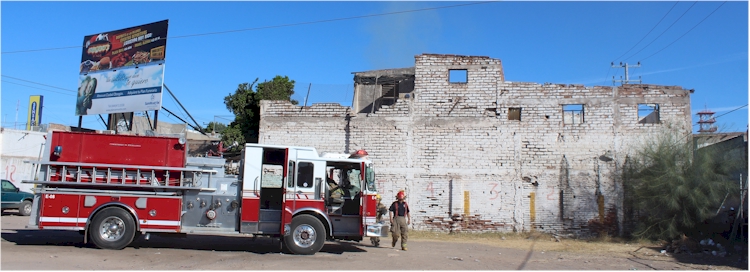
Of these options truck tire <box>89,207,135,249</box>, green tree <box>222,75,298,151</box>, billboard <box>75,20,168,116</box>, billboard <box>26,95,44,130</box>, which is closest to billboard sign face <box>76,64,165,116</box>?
billboard <box>75,20,168,116</box>

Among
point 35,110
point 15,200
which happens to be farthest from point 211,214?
point 35,110

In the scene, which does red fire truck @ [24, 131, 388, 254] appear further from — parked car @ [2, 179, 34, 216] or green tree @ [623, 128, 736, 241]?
parked car @ [2, 179, 34, 216]

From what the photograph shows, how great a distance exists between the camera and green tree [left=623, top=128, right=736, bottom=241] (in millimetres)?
14633

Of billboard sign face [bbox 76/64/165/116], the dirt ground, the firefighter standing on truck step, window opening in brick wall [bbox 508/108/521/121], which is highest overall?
billboard sign face [bbox 76/64/165/116]

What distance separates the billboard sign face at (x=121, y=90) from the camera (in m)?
20.8

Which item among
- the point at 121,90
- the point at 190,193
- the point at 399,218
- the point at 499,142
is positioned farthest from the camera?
the point at 121,90

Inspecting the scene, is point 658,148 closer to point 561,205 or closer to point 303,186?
point 561,205

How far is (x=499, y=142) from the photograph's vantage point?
17.7 m

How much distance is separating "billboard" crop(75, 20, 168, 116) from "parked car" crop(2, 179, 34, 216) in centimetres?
377

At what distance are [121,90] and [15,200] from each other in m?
5.61

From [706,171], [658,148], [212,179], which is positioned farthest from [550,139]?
[212,179]

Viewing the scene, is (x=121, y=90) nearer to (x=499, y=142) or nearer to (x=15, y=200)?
(x=15, y=200)

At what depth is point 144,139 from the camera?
38.2 ft

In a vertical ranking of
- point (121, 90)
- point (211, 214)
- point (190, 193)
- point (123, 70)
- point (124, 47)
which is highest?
point (124, 47)
